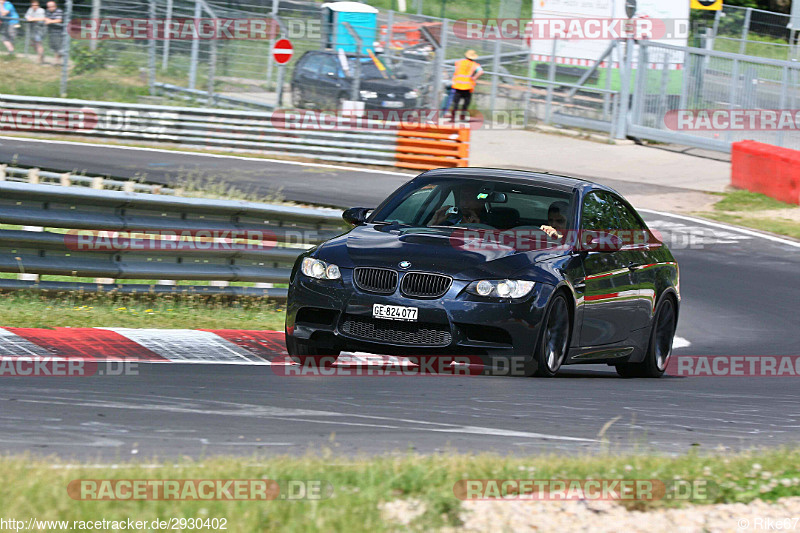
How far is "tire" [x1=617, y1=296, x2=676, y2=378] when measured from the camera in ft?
32.3

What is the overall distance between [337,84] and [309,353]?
1984 cm

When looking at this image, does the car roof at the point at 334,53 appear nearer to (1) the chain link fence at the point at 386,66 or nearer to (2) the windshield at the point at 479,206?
(1) the chain link fence at the point at 386,66

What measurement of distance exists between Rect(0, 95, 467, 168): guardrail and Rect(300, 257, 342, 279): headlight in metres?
16.5

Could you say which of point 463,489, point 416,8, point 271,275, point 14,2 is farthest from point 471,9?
point 463,489

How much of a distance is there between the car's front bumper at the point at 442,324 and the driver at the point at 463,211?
109 cm

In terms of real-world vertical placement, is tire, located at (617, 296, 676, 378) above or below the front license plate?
below

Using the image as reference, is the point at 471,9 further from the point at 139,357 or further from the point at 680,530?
the point at 680,530

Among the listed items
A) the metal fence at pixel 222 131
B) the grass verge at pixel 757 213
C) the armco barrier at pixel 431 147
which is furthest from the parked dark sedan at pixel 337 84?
the grass verge at pixel 757 213

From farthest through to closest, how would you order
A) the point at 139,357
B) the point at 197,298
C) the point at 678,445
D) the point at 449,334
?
the point at 197,298
the point at 139,357
the point at 449,334
the point at 678,445

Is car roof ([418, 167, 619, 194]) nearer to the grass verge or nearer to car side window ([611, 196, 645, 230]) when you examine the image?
car side window ([611, 196, 645, 230])

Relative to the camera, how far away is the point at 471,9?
4431 centimetres

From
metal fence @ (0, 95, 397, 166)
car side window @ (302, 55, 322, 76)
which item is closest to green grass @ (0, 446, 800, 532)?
metal fence @ (0, 95, 397, 166)

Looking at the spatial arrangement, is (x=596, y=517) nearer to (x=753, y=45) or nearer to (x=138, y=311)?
(x=138, y=311)

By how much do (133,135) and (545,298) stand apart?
69.2 ft
